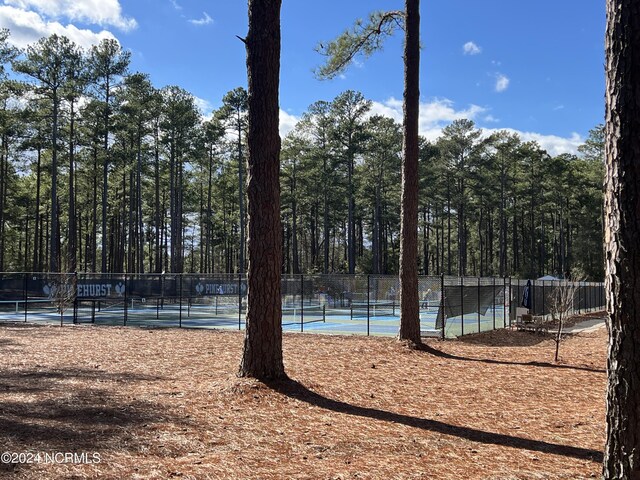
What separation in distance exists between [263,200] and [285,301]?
68.0 ft

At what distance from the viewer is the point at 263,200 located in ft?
25.6

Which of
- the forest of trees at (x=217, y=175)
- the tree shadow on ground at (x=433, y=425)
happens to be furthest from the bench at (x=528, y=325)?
the forest of trees at (x=217, y=175)

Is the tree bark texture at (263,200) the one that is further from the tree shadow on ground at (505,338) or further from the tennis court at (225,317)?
the tennis court at (225,317)

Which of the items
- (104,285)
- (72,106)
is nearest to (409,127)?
(104,285)

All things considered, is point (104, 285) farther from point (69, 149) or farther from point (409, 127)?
point (69, 149)

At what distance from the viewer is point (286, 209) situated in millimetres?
63406

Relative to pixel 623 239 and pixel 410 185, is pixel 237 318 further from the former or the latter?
pixel 623 239

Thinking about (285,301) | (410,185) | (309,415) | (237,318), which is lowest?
(237,318)

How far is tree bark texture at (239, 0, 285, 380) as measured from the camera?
25.3 ft

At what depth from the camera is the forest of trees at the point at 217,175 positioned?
3850 centimetres

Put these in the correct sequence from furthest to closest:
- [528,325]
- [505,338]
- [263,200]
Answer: [528,325]
[505,338]
[263,200]

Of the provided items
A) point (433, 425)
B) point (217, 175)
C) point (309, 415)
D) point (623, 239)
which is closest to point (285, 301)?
point (309, 415)

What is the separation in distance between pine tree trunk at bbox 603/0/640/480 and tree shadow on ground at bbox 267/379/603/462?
193 centimetres

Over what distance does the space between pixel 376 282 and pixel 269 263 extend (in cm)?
2229
